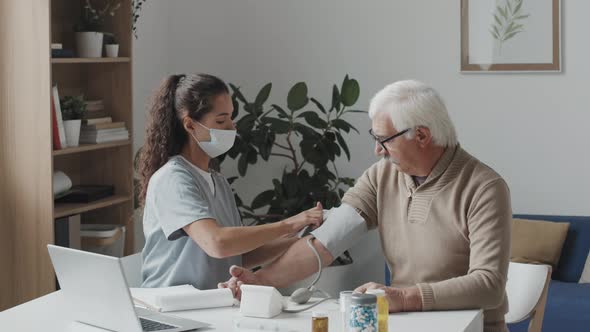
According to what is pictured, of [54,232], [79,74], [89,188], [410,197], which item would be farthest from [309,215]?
[79,74]

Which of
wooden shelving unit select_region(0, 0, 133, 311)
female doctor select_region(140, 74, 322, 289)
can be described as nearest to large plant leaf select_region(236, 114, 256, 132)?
wooden shelving unit select_region(0, 0, 133, 311)

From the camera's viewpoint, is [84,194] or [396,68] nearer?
[84,194]

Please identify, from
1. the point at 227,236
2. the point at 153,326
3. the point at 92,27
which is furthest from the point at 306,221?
the point at 92,27

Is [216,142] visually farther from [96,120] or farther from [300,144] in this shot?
[300,144]

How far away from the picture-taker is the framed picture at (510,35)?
4.57 m

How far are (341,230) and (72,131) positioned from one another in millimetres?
1750

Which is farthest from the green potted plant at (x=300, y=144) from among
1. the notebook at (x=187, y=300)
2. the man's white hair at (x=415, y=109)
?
the notebook at (x=187, y=300)

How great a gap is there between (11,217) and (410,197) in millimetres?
1984

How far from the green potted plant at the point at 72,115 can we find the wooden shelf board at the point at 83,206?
0.90ft

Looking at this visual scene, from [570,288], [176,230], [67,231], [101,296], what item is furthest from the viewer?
[570,288]

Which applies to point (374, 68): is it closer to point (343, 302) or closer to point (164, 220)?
point (164, 220)

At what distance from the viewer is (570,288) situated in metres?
4.09

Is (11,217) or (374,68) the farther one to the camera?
(374,68)

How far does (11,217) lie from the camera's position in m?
3.69
